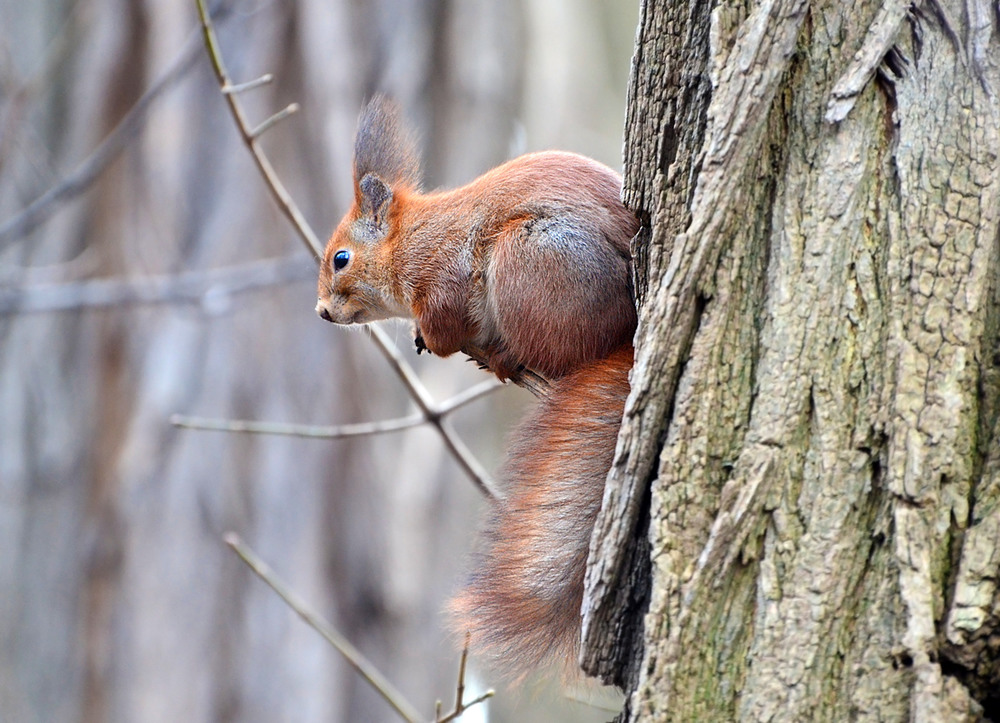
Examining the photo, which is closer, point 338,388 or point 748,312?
point 748,312

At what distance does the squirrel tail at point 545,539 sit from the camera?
148 cm

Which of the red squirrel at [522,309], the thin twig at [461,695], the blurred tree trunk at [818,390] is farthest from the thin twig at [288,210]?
the blurred tree trunk at [818,390]

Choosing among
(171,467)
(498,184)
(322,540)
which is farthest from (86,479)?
(498,184)

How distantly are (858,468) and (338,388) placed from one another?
3.76m

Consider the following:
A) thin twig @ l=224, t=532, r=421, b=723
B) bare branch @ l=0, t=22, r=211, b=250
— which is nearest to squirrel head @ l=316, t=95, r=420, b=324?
thin twig @ l=224, t=532, r=421, b=723

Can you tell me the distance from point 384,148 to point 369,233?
0.20 metres

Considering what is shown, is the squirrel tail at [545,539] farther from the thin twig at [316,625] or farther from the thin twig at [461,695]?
the thin twig at [316,625]

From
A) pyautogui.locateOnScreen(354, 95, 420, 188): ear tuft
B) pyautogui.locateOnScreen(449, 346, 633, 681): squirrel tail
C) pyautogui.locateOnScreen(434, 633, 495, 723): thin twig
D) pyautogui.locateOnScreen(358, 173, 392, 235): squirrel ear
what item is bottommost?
pyautogui.locateOnScreen(434, 633, 495, 723): thin twig

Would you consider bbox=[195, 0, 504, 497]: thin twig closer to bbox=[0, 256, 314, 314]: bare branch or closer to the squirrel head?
the squirrel head

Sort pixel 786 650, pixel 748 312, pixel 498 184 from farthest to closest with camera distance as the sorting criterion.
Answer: pixel 498 184 → pixel 748 312 → pixel 786 650

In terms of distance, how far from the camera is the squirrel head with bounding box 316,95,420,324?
8.01 ft

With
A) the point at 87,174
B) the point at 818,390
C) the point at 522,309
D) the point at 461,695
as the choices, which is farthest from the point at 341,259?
the point at 818,390

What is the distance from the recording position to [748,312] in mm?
1275

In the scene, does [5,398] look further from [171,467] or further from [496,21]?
[496,21]
